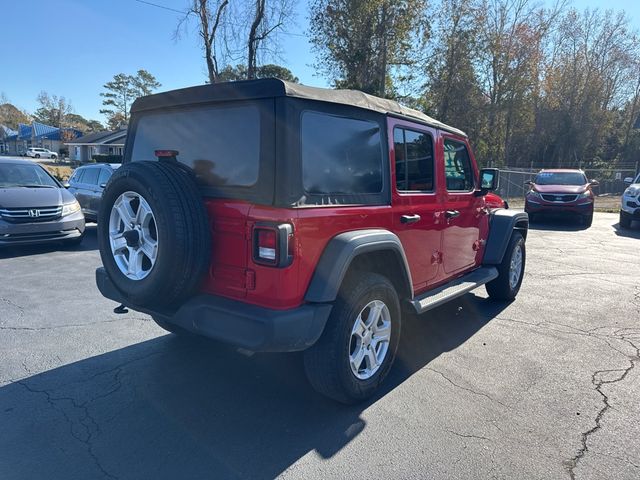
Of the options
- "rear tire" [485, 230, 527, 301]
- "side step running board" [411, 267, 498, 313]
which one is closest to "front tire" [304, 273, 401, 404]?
"side step running board" [411, 267, 498, 313]

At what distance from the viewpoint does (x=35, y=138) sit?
80500mm

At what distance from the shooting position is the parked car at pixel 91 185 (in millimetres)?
10289

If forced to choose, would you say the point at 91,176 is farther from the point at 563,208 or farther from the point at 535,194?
the point at 563,208

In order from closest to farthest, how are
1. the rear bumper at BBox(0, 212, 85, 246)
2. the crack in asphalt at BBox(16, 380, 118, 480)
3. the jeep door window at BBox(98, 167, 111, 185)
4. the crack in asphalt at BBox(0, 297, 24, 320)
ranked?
the crack in asphalt at BBox(16, 380, 118, 480)
the crack in asphalt at BBox(0, 297, 24, 320)
the rear bumper at BBox(0, 212, 85, 246)
the jeep door window at BBox(98, 167, 111, 185)

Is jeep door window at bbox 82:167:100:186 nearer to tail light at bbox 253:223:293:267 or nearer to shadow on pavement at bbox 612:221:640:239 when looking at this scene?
tail light at bbox 253:223:293:267

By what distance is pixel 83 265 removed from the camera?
287 inches

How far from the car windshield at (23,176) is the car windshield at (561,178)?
1400 centimetres

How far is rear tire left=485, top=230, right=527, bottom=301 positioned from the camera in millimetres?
5508

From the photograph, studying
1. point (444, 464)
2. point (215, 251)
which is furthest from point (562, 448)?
point (215, 251)

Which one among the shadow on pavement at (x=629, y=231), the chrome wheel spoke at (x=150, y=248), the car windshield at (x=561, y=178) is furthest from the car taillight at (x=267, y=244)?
the car windshield at (x=561, y=178)

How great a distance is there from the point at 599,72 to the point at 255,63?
34.7m

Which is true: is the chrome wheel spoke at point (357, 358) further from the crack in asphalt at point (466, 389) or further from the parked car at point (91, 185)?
the parked car at point (91, 185)

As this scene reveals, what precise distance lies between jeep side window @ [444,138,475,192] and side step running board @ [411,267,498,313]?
0.97m

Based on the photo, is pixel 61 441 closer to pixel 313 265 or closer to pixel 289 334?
pixel 289 334
